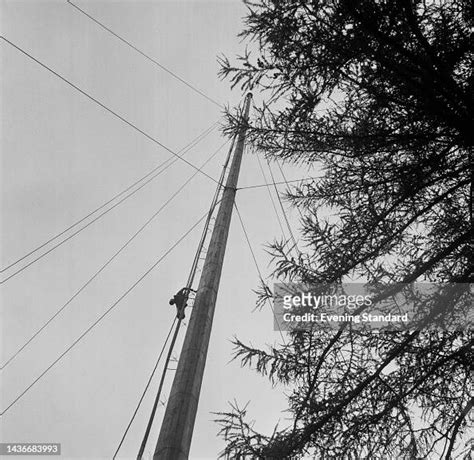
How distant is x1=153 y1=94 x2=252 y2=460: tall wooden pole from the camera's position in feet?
8.75

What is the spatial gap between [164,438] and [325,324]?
1.97 meters

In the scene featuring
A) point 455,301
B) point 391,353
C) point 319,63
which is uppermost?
point 319,63

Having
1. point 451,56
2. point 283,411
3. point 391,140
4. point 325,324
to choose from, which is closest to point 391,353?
point 325,324

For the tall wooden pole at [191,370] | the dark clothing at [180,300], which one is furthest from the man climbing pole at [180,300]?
the tall wooden pole at [191,370]

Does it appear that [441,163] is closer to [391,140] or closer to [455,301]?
[391,140]

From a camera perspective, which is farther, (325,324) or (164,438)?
(325,324)

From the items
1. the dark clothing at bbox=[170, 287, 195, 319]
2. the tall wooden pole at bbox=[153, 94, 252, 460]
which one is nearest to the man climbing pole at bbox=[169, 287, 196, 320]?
the dark clothing at bbox=[170, 287, 195, 319]

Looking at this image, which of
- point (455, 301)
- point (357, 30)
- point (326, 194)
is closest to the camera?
point (357, 30)

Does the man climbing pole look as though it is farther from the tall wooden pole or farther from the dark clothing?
the tall wooden pole

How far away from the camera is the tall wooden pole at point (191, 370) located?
2.67 m

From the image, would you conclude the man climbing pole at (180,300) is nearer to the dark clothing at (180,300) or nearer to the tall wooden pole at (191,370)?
the dark clothing at (180,300)

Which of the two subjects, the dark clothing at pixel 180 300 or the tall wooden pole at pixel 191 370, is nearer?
the tall wooden pole at pixel 191 370

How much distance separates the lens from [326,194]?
5172 mm

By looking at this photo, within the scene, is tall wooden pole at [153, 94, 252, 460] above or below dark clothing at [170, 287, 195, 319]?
below
